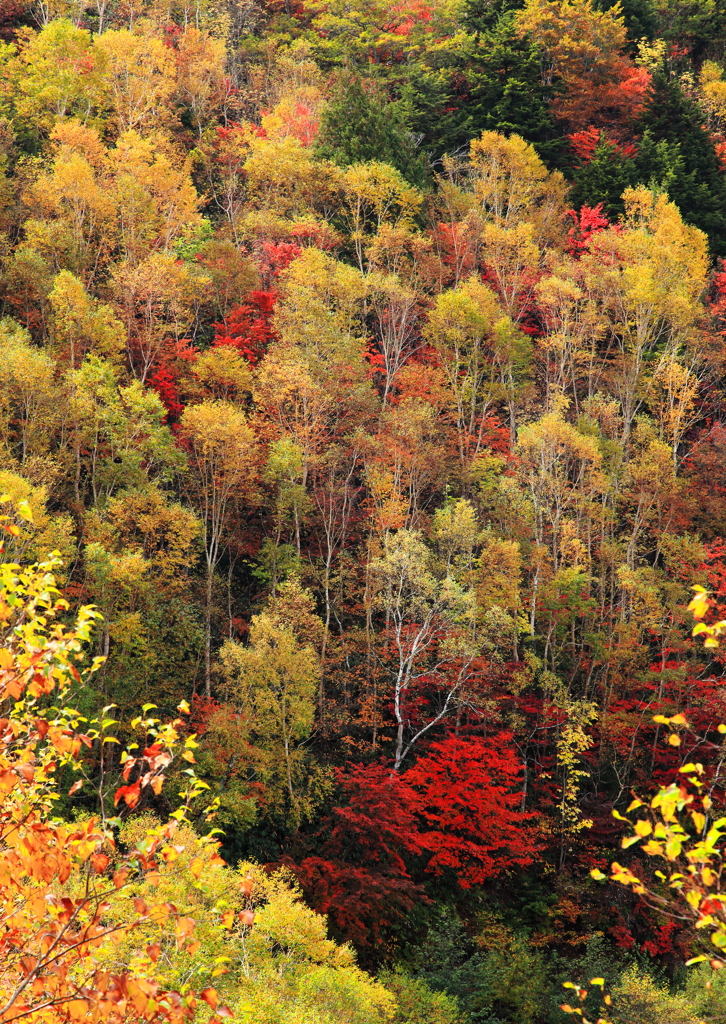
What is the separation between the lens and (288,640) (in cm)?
2425

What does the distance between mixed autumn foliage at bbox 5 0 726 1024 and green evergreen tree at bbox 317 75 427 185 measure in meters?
0.20

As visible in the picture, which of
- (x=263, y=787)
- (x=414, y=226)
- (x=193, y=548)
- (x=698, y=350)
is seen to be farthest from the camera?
(x=414, y=226)

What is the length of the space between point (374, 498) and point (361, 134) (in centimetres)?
2120

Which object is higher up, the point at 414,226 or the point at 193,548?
the point at 414,226

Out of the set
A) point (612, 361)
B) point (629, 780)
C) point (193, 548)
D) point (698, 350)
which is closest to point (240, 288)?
point (193, 548)

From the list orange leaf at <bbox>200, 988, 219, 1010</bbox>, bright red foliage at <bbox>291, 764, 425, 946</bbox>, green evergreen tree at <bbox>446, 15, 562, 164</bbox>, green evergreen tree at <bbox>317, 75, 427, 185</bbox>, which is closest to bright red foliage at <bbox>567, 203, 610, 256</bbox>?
green evergreen tree at <bbox>446, 15, 562, 164</bbox>

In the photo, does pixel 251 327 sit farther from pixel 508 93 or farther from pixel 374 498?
pixel 508 93

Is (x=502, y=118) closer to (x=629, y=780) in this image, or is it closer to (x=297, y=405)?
(x=297, y=405)

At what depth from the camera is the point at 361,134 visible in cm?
4288

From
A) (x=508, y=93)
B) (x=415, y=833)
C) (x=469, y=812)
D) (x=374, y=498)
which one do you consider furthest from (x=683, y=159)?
(x=415, y=833)

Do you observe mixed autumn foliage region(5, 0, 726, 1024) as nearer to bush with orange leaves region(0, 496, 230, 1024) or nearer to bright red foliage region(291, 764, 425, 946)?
bright red foliage region(291, 764, 425, 946)

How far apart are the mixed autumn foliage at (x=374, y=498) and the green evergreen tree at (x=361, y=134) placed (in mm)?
199

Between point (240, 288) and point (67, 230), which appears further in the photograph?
point (240, 288)

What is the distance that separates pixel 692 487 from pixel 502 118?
24.3 meters
